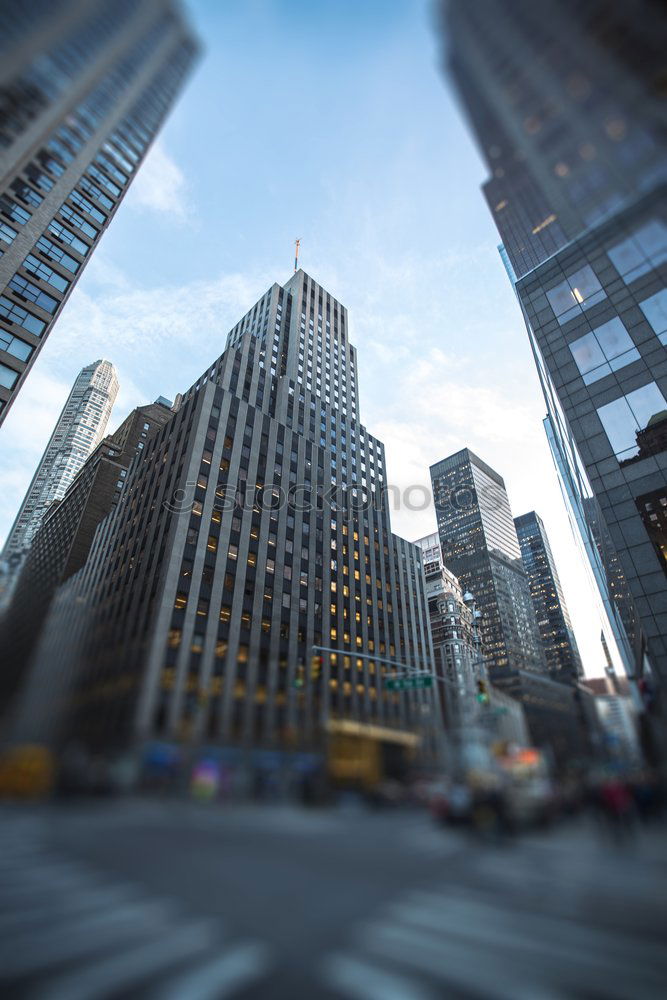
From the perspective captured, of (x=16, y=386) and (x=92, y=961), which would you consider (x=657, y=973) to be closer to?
(x=92, y=961)

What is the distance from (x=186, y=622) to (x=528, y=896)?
43.7 meters

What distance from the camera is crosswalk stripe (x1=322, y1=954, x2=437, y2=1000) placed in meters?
3.00

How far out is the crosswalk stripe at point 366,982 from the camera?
300cm

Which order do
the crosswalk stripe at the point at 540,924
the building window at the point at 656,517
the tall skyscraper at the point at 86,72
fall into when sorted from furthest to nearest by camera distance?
the building window at the point at 656,517, the tall skyscraper at the point at 86,72, the crosswalk stripe at the point at 540,924

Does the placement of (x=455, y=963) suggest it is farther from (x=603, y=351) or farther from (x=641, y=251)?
(x=603, y=351)

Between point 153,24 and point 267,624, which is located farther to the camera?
point 267,624

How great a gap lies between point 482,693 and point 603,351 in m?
24.2

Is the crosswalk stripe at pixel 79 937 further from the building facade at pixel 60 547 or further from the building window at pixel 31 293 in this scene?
the building window at pixel 31 293

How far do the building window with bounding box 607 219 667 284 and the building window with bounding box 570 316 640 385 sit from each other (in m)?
16.2

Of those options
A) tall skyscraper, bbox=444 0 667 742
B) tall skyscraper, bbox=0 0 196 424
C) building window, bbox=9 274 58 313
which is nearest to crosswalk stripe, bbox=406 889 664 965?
tall skyscraper, bbox=444 0 667 742

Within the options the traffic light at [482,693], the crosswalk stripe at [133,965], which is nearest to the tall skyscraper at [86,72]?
the crosswalk stripe at [133,965]

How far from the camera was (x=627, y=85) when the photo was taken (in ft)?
12.5

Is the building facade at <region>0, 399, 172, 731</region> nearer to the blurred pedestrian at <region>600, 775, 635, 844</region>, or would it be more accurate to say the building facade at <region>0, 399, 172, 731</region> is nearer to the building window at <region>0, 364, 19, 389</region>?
the blurred pedestrian at <region>600, 775, 635, 844</region>

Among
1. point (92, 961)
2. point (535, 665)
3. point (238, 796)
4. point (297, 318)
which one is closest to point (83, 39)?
point (238, 796)
